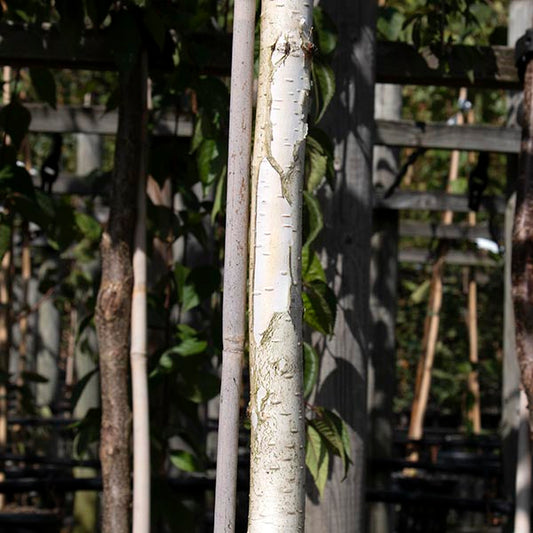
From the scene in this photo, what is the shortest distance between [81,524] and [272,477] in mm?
3601

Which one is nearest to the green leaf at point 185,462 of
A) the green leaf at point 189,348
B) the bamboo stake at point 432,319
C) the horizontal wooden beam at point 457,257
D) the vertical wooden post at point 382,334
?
the green leaf at point 189,348

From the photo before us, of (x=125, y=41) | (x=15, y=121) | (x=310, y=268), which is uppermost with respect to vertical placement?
(x=125, y=41)

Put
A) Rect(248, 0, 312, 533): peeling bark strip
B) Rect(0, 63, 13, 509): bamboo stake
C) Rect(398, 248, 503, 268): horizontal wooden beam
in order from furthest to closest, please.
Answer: Rect(398, 248, 503, 268): horizontal wooden beam → Rect(0, 63, 13, 509): bamboo stake → Rect(248, 0, 312, 533): peeling bark strip

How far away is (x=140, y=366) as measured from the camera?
235 cm

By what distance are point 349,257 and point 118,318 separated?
53 cm

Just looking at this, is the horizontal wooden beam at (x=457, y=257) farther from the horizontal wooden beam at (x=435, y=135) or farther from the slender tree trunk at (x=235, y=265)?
the slender tree trunk at (x=235, y=265)

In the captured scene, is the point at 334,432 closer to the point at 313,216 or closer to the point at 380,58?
the point at 313,216

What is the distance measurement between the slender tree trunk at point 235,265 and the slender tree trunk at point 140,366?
83cm

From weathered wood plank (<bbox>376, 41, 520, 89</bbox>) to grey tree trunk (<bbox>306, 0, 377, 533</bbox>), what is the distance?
0.22m

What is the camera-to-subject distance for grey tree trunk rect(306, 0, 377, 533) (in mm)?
2461

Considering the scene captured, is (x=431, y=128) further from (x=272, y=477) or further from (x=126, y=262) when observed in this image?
(x=272, y=477)

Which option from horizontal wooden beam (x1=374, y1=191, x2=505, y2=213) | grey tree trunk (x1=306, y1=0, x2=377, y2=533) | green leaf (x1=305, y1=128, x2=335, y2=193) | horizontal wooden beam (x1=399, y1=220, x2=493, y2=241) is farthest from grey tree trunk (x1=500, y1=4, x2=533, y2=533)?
horizontal wooden beam (x1=399, y1=220, x2=493, y2=241)

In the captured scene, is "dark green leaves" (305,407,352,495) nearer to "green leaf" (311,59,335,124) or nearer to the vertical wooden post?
"green leaf" (311,59,335,124)

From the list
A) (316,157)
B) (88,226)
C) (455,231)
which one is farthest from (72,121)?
(455,231)
